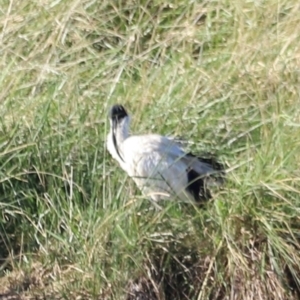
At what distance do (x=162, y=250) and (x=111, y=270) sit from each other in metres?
0.22

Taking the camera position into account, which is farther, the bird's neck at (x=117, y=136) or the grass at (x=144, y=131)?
the bird's neck at (x=117, y=136)

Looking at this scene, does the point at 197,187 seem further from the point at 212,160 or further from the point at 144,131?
the point at 144,131

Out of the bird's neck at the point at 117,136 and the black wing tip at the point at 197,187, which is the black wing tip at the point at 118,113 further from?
the black wing tip at the point at 197,187

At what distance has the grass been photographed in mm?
5113

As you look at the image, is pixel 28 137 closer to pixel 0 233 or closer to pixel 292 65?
pixel 0 233

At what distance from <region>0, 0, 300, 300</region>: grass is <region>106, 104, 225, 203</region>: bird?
0.07m

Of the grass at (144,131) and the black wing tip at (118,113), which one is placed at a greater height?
the black wing tip at (118,113)

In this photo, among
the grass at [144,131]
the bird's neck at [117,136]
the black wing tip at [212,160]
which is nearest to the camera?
the grass at [144,131]

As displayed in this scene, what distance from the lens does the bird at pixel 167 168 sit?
17.7 feet

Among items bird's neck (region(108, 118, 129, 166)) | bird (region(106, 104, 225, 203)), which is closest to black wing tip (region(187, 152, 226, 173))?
bird (region(106, 104, 225, 203))

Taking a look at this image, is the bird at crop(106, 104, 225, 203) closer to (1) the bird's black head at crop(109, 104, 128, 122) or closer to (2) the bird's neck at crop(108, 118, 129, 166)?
(2) the bird's neck at crop(108, 118, 129, 166)

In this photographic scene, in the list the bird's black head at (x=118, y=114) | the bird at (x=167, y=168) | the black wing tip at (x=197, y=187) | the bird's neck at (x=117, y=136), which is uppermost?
the bird's black head at (x=118, y=114)

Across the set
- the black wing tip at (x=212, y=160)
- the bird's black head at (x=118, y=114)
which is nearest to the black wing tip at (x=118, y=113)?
the bird's black head at (x=118, y=114)

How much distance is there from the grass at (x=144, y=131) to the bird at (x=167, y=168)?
68mm
